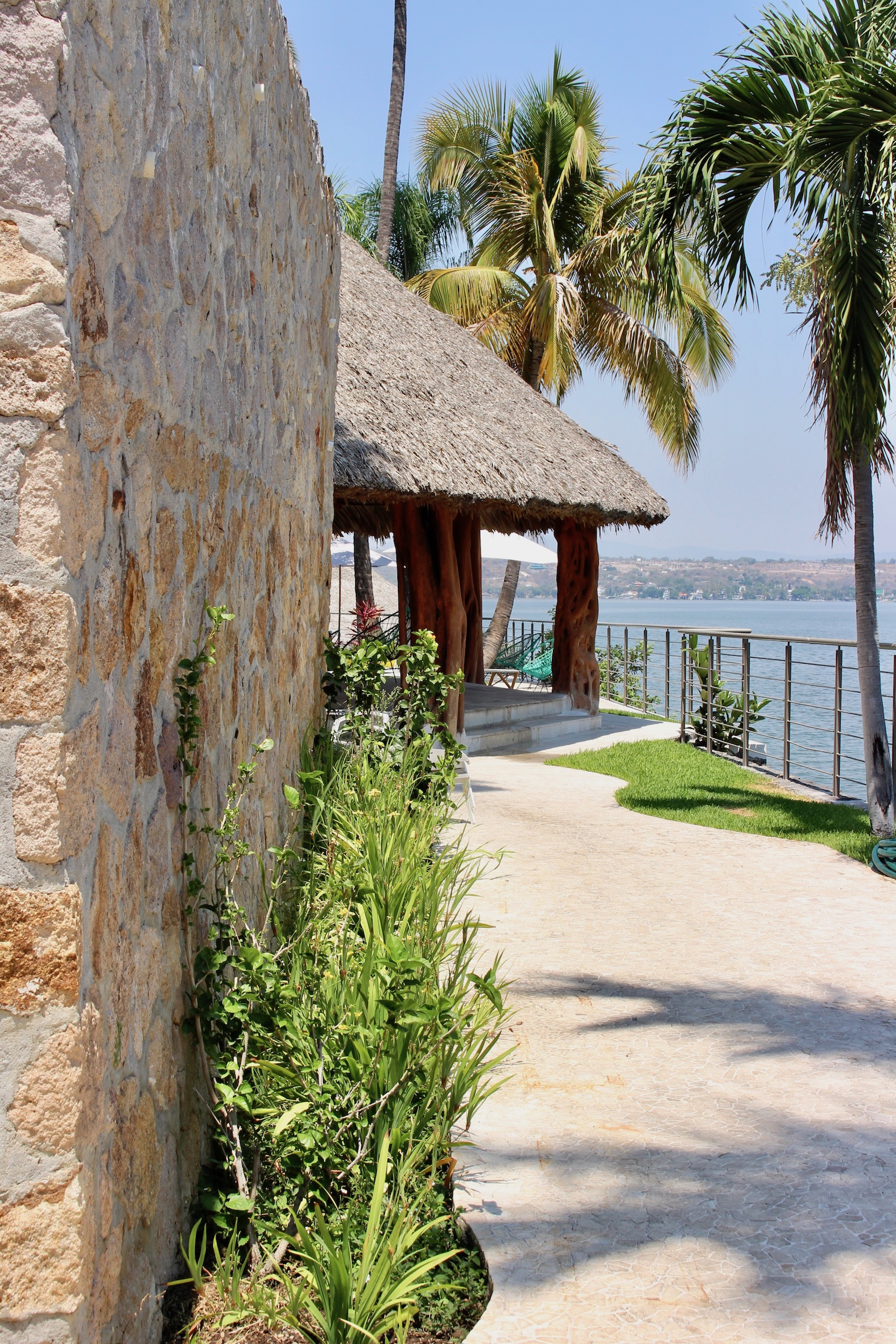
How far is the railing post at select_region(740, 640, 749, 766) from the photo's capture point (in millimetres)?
9680

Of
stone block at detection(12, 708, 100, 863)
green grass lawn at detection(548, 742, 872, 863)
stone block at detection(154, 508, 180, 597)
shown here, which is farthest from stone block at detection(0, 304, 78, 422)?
green grass lawn at detection(548, 742, 872, 863)

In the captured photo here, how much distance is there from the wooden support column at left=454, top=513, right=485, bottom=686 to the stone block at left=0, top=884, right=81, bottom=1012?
10448 mm

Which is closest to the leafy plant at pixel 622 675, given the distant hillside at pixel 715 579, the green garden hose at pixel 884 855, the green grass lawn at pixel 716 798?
the green grass lawn at pixel 716 798

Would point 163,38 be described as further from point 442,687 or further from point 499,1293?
point 442,687

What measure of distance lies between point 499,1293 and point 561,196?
17.0 meters

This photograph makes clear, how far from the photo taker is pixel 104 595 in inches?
63.9

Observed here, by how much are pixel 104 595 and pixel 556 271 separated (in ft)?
52.0

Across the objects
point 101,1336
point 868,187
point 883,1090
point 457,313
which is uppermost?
point 457,313

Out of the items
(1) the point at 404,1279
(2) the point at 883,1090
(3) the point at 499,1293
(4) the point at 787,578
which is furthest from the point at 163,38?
(4) the point at 787,578

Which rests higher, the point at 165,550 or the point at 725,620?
the point at 165,550

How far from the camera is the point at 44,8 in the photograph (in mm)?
1400

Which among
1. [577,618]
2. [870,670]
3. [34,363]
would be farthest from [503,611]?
[34,363]

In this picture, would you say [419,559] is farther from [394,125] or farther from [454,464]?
[394,125]

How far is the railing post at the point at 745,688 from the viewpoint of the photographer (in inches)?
381
